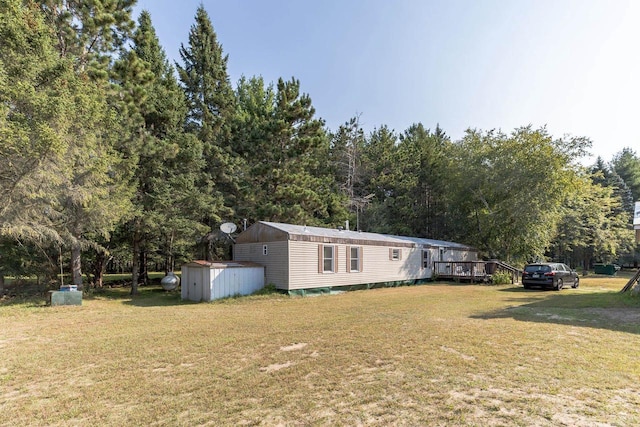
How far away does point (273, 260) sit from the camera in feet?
46.6

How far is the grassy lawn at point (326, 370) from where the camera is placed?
11.2 feet

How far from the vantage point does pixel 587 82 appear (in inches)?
451

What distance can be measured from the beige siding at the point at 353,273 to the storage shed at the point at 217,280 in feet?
5.55

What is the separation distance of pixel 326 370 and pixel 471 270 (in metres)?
17.4

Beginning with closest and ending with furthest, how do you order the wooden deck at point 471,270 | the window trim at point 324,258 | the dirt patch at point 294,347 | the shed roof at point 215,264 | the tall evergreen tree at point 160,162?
Answer: the dirt patch at point 294,347
the shed roof at point 215,264
the window trim at point 324,258
the tall evergreen tree at point 160,162
the wooden deck at point 471,270

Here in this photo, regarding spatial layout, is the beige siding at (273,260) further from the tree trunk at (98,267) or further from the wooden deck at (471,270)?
the wooden deck at (471,270)

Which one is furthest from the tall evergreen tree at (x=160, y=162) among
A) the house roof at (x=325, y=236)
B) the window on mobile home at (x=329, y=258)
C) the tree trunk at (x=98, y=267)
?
the window on mobile home at (x=329, y=258)

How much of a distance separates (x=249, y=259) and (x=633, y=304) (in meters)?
13.5

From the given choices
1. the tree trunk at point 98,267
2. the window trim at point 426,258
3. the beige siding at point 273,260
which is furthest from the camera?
the window trim at point 426,258

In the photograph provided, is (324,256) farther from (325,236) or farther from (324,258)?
(325,236)

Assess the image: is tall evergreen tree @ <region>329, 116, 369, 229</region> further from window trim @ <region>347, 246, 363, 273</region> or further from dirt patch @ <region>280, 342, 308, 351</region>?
dirt patch @ <region>280, 342, 308, 351</region>

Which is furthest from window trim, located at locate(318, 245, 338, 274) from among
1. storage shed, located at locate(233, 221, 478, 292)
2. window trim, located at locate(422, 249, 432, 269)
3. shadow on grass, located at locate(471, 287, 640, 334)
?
window trim, located at locate(422, 249, 432, 269)

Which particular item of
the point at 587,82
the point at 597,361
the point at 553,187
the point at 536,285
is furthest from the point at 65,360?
the point at 553,187

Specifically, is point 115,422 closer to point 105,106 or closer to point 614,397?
point 614,397
